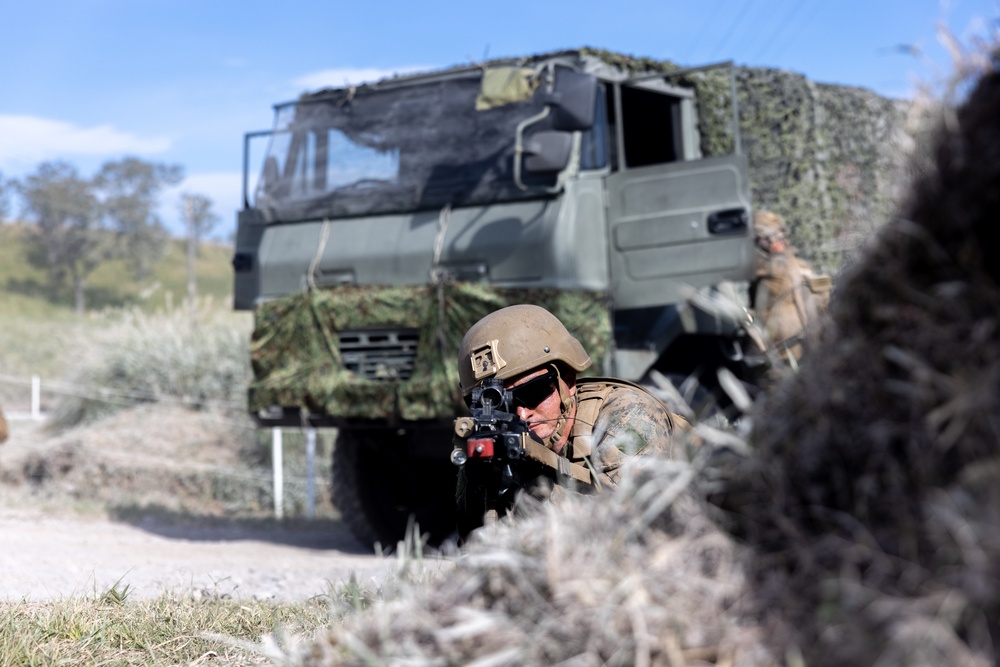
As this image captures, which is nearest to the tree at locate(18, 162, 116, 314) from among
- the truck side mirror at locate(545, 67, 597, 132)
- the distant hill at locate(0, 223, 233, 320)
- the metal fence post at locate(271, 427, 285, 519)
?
the distant hill at locate(0, 223, 233, 320)

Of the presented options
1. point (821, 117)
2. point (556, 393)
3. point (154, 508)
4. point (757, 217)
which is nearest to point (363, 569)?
point (556, 393)

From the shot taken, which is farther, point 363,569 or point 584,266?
point 584,266

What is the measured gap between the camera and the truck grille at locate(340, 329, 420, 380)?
278 inches

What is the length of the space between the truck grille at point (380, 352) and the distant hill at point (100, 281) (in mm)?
39068

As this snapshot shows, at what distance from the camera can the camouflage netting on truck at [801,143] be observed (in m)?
8.84

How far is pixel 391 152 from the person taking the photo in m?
7.76

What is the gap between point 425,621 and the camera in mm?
1889

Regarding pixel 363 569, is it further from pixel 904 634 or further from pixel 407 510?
pixel 904 634

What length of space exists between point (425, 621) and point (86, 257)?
5349cm

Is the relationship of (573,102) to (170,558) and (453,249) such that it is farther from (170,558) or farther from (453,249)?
(170,558)

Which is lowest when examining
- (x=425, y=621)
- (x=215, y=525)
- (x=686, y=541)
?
(x=215, y=525)

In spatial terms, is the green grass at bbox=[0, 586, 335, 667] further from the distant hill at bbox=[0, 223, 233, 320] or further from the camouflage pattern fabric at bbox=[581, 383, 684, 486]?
the distant hill at bbox=[0, 223, 233, 320]

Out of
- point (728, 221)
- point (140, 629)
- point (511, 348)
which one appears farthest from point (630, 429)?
point (728, 221)

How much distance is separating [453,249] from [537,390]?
129 inches
